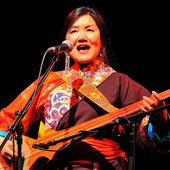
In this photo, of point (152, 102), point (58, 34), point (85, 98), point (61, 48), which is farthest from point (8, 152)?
point (58, 34)

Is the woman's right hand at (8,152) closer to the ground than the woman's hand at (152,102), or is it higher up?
closer to the ground

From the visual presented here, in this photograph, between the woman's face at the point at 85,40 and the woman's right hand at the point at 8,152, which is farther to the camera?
the woman's face at the point at 85,40

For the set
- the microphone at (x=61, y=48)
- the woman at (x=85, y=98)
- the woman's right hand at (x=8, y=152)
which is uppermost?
the microphone at (x=61, y=48)

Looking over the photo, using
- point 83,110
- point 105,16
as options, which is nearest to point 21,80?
point 105,16

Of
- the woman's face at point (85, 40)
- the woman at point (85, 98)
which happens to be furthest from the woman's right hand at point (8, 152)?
the woman's face at point (85, 40)

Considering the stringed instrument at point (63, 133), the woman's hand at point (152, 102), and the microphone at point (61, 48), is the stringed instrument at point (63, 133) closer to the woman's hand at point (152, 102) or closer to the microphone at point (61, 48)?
the woman's hand at point (152, 102)

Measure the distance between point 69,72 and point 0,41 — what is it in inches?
40.5

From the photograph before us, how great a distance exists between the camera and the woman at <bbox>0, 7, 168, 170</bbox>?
2240mm

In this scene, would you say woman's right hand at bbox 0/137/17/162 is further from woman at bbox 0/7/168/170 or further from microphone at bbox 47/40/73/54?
microphone at bbox 47/40/73/54

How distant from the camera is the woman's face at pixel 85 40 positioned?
260 cm

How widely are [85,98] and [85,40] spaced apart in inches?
15.0

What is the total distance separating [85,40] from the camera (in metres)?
2.60

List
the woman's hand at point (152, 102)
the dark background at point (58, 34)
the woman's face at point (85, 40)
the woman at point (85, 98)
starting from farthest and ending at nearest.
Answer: the dark background at point (58, 34), the woman's face at point (85, 40), the woman at point (85, 98), the woman's hand at point (152, 102)

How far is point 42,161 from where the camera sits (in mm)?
2369
